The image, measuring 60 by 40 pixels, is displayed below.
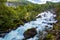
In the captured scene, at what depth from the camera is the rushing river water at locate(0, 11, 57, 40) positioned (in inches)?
344

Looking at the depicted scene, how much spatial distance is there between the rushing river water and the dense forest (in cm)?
20

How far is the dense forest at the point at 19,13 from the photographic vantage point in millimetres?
9359

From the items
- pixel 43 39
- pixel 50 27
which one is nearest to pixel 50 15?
pixel 50 27

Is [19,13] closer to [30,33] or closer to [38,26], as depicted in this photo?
[38,26]

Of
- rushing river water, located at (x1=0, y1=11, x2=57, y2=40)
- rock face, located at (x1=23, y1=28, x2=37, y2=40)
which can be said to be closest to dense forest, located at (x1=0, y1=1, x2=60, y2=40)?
rushing river water, located at (x1=0, y1=11, x2=57, y2=40)

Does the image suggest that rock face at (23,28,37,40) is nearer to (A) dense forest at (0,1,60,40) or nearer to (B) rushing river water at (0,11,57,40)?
(B) rushing river water at (0,11,57,40)

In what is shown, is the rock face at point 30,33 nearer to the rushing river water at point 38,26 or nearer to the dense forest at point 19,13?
the rushing river water at point 38,26

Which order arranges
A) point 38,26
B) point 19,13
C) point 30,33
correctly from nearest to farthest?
point 30,33 < point 38,26 < point 19,13

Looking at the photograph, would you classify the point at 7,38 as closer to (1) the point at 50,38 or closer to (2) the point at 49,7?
(1) the point at 50,38

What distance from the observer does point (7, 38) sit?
28.6 feet

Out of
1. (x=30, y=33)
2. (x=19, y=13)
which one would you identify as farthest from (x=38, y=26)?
(x=19, y=13)

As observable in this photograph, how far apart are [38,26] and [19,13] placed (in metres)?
1.22

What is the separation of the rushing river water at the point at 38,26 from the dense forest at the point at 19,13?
0.20 meters

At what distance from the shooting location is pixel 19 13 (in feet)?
32.2
